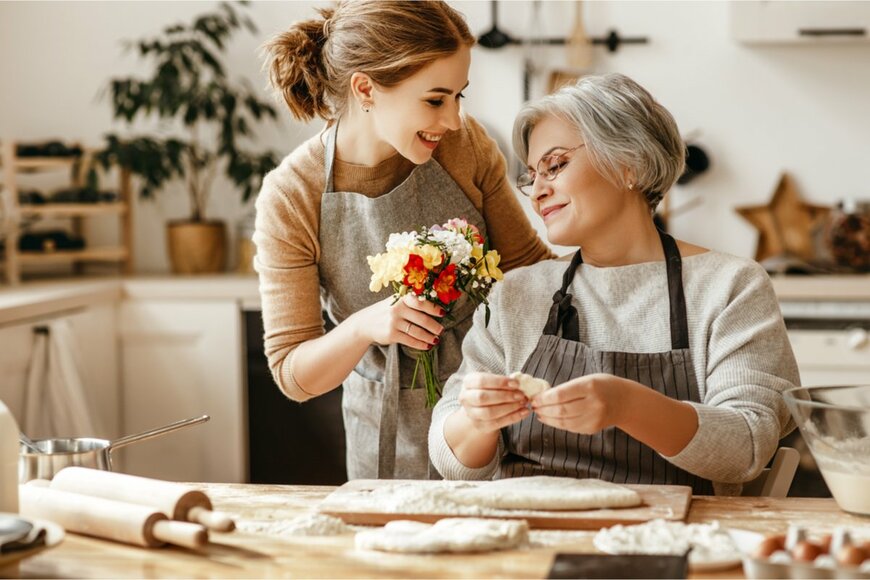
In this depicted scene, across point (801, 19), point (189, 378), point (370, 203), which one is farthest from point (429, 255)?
point (801, 19)

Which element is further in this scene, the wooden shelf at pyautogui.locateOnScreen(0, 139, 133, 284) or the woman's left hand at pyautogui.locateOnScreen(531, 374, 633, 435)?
the wooden shelf at pyautogui.locateOnScreen(0, 139, 133, 284)

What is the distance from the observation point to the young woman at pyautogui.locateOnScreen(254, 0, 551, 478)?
1970 millimetres

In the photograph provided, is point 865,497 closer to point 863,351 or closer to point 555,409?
point 555,409

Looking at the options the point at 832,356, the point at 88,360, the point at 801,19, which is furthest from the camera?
the point at 801,19

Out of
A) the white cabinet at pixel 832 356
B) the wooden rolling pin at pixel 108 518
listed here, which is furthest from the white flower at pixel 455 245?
the white cabinet at pixel 832 356

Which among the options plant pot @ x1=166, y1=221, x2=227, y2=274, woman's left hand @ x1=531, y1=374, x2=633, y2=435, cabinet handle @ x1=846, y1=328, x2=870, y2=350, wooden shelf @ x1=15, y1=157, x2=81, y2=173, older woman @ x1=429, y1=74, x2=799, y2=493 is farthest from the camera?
plant pot @ x1=166, y1=221, x2=227, y2=274

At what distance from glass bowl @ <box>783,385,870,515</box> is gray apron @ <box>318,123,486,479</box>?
0.79 metres

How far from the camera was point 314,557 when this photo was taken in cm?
137

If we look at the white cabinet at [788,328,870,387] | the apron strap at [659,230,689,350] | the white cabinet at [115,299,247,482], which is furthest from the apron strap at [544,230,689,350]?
the white cabinet at [115,299,247,482]

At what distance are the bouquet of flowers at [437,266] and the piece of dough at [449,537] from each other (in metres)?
0.50

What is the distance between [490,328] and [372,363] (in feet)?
1.32

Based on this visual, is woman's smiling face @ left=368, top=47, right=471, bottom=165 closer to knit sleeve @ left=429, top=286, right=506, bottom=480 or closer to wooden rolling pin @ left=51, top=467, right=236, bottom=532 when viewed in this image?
knit sleeve @ left=429, top=286, right=506, bottom=480

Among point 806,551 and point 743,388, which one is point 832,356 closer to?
point 743,388

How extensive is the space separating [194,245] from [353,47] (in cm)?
219
